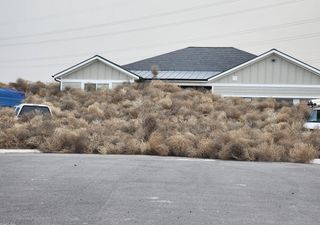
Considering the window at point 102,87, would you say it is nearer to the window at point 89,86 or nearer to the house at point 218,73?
the house at point 218,73

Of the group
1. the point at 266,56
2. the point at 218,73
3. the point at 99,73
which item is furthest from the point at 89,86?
the point at 266,56

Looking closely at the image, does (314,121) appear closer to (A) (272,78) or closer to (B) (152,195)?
(A) (272,78)

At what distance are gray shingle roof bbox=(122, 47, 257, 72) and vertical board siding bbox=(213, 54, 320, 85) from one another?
247 cm

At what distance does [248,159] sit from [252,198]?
8.92 metres

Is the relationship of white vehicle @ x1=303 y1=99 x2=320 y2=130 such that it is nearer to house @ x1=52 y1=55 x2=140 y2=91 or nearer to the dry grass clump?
the dry grass clump

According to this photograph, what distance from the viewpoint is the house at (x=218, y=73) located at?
110 ft

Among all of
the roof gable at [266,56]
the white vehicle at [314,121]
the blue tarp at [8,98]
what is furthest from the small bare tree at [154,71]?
the white vehicle at [314,121]

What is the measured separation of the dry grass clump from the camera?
18.9 m

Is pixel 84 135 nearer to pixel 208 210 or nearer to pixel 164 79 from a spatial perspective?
pixel 208 210

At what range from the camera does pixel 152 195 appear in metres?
9.05

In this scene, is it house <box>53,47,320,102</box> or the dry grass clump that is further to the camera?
house <box>53,47,320,102</box>

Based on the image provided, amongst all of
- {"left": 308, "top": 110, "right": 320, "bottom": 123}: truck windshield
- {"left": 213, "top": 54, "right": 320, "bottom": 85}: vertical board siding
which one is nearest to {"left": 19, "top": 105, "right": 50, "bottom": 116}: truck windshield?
{"left": 308, "top": 110, "right": 320, "bottom": 123}: truck windshield

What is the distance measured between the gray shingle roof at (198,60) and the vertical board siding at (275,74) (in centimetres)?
247

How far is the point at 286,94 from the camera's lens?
110ft
